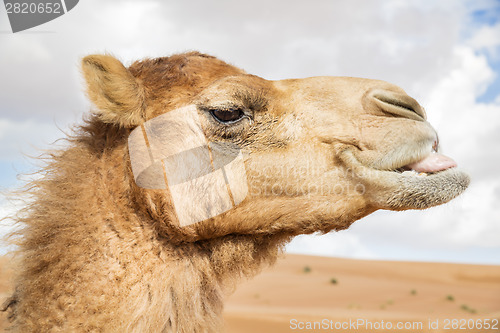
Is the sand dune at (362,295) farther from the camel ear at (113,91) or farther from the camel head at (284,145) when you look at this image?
the camel ear at (113,91)

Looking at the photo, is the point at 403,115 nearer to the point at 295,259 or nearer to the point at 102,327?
the point at 102,327

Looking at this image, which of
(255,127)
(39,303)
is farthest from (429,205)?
Answer: (39,303)

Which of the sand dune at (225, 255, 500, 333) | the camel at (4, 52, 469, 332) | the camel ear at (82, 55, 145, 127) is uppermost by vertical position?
the camel ear at (82, 55, 145, 127)

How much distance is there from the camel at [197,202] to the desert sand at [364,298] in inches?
282

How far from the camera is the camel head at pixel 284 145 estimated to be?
3273 millimetres

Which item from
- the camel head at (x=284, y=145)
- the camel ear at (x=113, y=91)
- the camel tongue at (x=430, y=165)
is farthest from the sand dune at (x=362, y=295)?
the camel ear at (x=113, y=91)

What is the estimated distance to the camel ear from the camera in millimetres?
3305

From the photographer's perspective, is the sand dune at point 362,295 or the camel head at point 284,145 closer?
the camel head at point 284,145

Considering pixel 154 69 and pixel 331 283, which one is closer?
pixel 154 69

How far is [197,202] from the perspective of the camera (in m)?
3.38

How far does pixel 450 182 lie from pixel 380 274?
3458cm

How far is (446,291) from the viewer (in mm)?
28156

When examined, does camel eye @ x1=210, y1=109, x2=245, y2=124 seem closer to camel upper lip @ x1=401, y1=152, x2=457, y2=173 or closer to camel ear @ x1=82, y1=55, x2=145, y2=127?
camel ear @ x1=82, y1=55, x2=145, y2=127

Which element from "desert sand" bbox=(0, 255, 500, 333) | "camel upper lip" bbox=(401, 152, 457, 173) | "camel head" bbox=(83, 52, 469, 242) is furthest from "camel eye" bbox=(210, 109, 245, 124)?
"desert sand" bbox=(0, 255, 500, 333)
